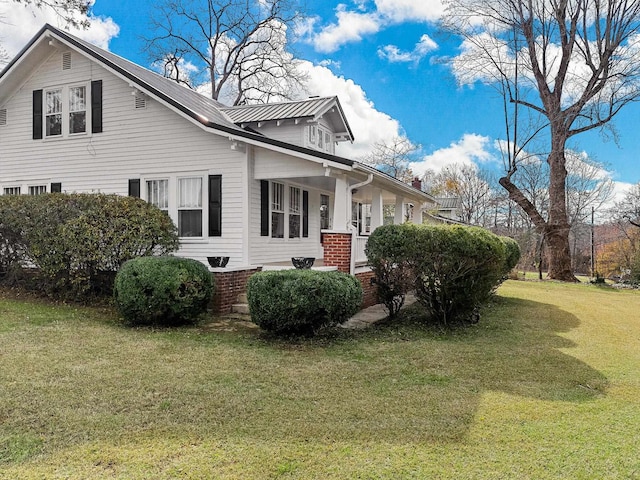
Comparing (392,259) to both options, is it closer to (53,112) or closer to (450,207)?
(53,112)

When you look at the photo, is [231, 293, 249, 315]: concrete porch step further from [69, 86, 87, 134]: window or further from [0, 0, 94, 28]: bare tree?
[69, 86, 87, 134]: window

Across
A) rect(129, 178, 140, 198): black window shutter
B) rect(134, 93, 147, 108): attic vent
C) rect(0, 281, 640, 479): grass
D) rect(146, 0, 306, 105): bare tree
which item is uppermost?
rect(146, 0, 306, 105): bare tree

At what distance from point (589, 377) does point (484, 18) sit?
1910cm

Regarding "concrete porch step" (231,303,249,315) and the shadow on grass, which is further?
"concrete porch step" (231,303,249,315)

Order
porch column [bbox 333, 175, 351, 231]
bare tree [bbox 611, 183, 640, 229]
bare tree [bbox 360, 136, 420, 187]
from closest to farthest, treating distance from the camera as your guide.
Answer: porch column [bbox 333, 175, 351, 231], bare tree [bbox 611, 183, 640, 229], bare tree [bbox 360, 136, 420, 187]

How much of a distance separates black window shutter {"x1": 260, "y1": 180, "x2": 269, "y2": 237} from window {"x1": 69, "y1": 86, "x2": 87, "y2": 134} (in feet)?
16.6

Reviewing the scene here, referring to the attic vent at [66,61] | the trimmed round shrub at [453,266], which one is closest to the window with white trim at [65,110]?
the attic vent at [66,61]

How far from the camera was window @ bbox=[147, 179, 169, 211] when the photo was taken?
445 inches

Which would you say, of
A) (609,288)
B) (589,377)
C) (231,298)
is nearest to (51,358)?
(231,298)

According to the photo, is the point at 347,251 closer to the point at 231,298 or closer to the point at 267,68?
the point at 231,298

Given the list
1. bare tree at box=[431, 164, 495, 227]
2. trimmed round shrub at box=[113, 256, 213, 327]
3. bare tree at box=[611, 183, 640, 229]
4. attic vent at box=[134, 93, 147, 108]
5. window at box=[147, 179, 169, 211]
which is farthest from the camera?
bare tree at box=[431, 164, 495, 227]

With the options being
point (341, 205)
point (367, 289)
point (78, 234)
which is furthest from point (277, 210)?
point (78, 234)

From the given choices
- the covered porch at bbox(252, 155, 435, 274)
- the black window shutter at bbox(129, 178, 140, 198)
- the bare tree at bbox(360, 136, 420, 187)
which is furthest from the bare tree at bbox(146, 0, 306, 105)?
the black window shutter at bbox(129, 178, 140, 198)

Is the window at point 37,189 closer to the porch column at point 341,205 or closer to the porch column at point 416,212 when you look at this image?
the porch column at point 341,205
